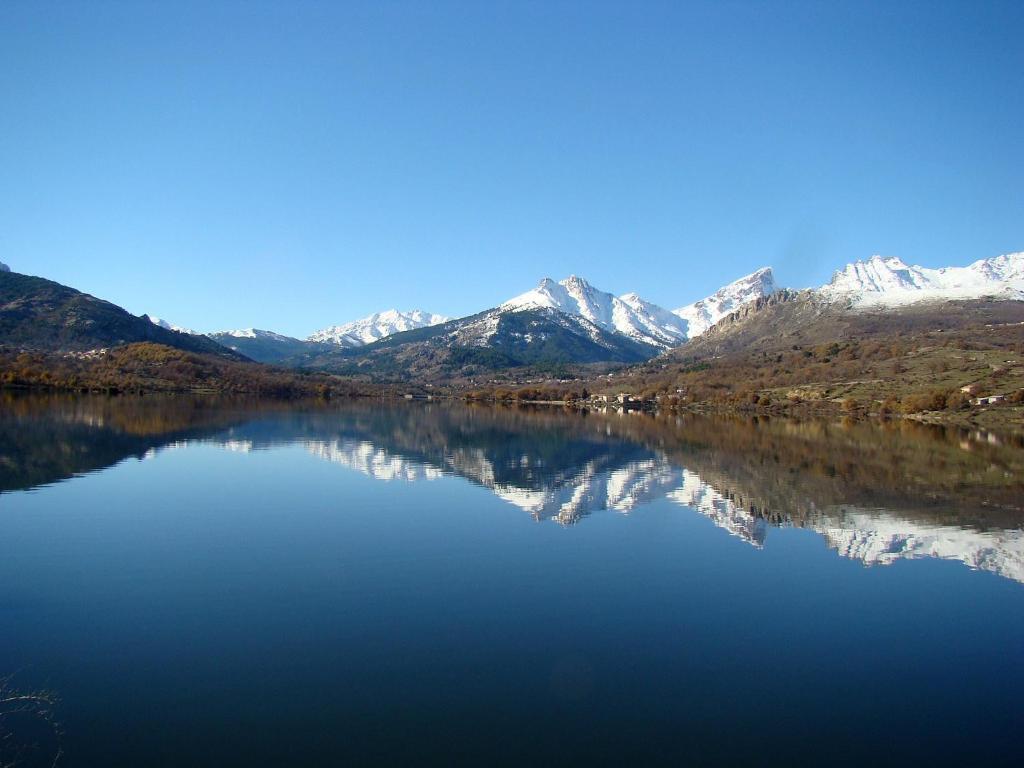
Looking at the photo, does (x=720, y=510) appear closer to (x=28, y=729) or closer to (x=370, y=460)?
(x=370, y=460)

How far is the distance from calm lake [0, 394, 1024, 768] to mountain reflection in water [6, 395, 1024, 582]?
0.47m

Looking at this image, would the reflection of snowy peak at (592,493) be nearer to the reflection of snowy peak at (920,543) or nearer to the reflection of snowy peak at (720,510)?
the reflection of snowy peak at (720,510)

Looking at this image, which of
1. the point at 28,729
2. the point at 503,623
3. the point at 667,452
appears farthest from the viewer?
the point at 667,452

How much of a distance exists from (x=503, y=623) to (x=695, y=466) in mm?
42997

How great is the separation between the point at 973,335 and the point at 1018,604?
19826 centimetres

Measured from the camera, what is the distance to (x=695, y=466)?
58.9 m

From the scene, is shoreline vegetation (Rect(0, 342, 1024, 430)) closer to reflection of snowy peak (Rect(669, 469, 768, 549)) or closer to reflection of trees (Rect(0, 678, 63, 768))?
reflection of snowy peak (Rect(669, 469, 768, 549))

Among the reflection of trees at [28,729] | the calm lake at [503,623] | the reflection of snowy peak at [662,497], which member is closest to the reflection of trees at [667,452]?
the reflection of snowy peak at [662,497]

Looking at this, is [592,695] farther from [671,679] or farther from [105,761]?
[105,761]

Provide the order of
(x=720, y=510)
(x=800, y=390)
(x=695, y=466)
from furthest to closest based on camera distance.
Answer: (x=800, y=390), (x=695, y=466), (x=720, y=510)

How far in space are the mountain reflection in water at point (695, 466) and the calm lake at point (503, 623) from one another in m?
0.47

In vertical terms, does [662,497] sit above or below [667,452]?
below

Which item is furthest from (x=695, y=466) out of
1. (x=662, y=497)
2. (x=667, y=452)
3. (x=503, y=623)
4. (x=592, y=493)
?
(x=503, y=623)

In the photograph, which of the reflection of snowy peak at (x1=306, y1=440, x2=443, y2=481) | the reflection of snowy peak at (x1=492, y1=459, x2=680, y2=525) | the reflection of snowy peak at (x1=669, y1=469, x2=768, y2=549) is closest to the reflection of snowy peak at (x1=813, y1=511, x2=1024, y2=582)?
the reflection of snowy peak at (x1=669, y1=469, x2=768, y2=549)
